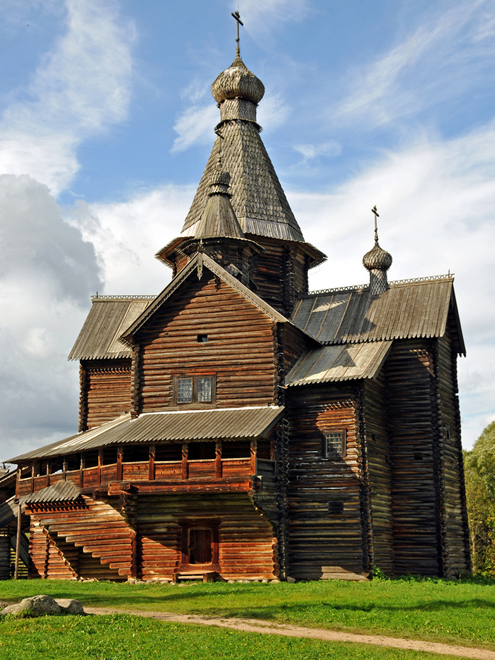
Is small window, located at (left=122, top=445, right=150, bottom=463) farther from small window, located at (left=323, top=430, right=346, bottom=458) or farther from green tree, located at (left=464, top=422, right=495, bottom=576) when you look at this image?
green tree, located at (left=464, top=422, right=495, bottom=576)

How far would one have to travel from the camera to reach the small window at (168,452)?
27.7 m

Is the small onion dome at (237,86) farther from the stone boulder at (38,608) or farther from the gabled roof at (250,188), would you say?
the stone boulder at (38,608)

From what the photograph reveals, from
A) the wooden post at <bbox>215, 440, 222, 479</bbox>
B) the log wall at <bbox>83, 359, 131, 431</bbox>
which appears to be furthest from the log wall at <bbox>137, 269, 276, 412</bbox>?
the log wall at <bbox>83, 359, 131, 431</bbox>

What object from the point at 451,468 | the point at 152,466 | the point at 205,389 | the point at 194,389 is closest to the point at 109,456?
the point at 194,389

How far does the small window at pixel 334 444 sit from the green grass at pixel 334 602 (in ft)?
15.2

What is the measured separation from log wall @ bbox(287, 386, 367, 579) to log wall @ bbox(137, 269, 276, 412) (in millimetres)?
2240

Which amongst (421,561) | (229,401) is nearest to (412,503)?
(421,561)

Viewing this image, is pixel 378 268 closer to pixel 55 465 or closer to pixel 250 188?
pixel 250 188

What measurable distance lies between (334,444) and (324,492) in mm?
1780

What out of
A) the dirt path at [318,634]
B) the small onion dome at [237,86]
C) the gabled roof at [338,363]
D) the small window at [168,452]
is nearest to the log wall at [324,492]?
the gabled roof at [338,363]

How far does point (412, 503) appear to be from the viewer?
30234 mm

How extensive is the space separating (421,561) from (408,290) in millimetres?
11487

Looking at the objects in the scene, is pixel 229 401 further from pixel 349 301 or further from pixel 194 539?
pixel 349 301

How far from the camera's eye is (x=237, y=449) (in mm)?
28688
